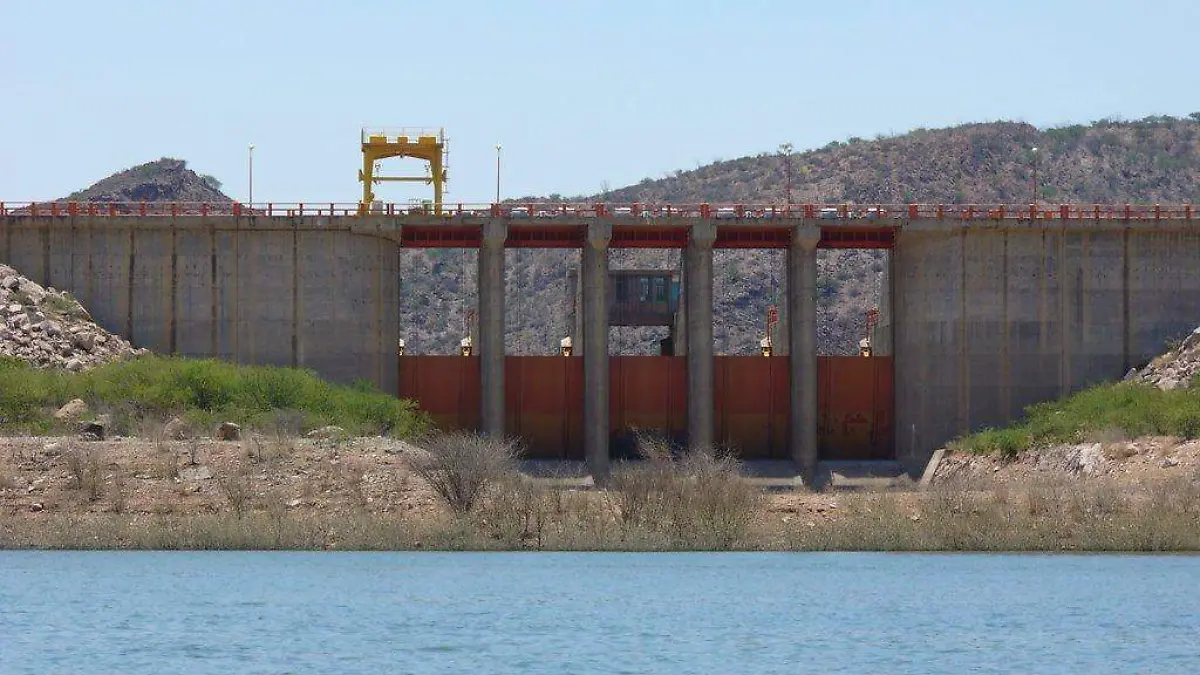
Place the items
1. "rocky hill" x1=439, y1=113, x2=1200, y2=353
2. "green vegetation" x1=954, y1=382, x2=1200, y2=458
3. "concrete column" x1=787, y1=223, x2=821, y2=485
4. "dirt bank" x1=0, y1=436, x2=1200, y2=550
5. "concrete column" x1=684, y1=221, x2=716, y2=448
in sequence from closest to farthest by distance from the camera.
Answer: "dirt bank" x1=0, y1=436, x2=1200, y2=550
"green vegetation" x1=954, y1=382, x2=1200, y2=458
"concrete column" x1=684, y1=221, x2=716, y2=448
"concrete column" x1=787, y1=223, x2=821, y2=485
"rocky hill" x1=439, y1=113, x2=1200, y2=353

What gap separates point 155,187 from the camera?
15088cm

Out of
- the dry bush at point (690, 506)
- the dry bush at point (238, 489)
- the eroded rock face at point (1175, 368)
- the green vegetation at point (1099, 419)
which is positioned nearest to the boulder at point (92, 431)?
the dry bush at point (238, 489)

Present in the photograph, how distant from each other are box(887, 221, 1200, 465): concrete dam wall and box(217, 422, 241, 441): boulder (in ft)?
92.6

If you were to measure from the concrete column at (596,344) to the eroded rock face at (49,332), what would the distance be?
17.6 m

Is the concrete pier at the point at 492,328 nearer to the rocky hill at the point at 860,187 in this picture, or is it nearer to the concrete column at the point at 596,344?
the concrete column at the point at 596,344

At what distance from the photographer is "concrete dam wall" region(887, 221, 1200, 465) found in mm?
87688

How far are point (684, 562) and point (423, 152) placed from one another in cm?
3633

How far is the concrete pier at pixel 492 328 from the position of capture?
87.1 metres

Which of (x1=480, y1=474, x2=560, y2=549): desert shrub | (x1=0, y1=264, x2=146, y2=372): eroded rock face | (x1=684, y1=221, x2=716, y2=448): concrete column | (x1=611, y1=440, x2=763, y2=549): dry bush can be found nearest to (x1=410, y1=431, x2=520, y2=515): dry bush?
(x1=480, y1=474, x2=560, y2=549): desert shrub

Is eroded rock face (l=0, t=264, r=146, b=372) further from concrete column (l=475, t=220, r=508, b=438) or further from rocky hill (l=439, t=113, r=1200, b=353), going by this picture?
rocky hill (l=439, t=113, r=1200, b=353)

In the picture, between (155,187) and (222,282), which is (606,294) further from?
(155,187)

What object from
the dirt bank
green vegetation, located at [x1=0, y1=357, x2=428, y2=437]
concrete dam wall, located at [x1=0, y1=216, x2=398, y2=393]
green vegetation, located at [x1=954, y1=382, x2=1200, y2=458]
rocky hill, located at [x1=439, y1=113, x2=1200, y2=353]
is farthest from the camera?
rocky hill, located at [x1=439, y1=113, x2=1200, y2=353]

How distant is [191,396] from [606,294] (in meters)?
18.0

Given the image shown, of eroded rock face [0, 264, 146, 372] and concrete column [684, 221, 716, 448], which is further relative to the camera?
concrete column [684, 221, 716, 448]
